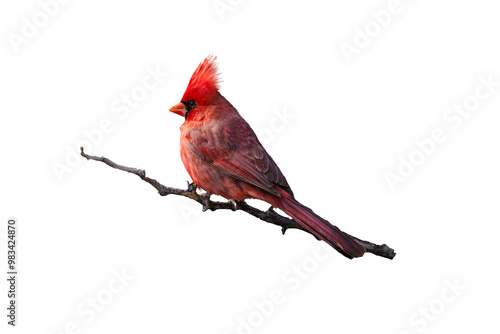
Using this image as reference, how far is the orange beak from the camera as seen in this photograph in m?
4.46

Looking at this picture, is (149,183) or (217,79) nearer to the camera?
(149,183)

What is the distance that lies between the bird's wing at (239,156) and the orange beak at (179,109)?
30 centimetres

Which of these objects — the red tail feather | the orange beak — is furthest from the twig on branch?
the orange beak

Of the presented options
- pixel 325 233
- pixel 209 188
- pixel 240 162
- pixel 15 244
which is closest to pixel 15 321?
pixel 15 244

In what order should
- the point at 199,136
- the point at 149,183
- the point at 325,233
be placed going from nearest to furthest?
the point at 325,233 → the point at 149,183 → the point at 199,136

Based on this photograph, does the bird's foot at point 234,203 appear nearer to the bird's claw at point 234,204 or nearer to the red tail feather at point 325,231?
the bird's claw at point 234,204

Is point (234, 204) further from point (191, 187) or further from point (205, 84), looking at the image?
point (205, 84)

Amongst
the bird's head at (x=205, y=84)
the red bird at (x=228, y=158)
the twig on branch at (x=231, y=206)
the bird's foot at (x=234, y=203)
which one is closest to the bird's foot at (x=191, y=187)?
the twig on branch at (x=231, y=206)

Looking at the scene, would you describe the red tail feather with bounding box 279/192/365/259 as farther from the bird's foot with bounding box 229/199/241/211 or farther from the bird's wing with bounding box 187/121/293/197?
the bird's foot with bounding box 229/199/241/211

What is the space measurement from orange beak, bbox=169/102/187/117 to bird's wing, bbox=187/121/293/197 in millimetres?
297

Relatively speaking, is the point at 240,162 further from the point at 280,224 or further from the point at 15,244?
the point at 15,244

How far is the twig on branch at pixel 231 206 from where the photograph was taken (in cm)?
391

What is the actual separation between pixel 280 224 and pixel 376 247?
0.82 meters

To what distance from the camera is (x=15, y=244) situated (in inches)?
160
